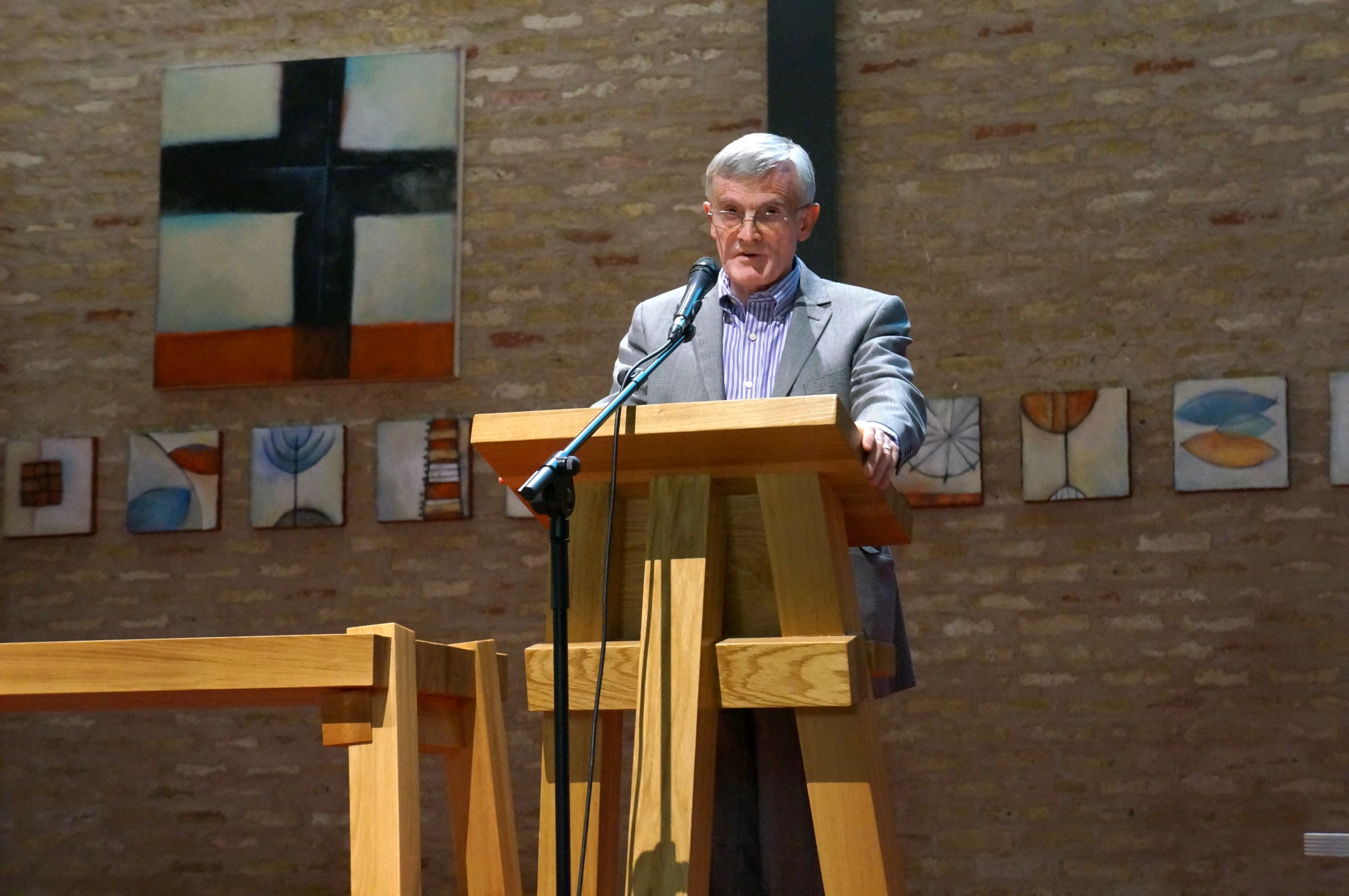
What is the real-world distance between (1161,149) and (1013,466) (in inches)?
50.6

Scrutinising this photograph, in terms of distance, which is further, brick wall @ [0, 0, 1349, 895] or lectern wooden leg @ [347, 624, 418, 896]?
brick wall @ [0, 0, 1349, 895]

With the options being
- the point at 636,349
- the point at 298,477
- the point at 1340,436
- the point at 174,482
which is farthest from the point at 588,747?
the point at 174,482

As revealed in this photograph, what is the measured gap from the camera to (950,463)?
559 cm

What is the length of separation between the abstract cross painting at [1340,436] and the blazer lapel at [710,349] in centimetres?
337

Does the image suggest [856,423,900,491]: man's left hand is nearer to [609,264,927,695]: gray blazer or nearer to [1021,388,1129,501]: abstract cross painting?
[609,264,927,695]: gray blazer

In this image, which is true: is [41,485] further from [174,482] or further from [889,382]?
[889,382]

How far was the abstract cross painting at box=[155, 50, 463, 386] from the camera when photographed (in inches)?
239

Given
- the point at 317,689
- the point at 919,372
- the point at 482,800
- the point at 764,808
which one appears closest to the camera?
the point at 317,689

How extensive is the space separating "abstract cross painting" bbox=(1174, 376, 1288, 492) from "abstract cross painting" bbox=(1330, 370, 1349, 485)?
15cm

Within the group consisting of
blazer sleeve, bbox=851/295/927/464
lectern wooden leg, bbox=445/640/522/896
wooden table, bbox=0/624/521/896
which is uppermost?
blazer sleeve, bbox=851/295/927/464

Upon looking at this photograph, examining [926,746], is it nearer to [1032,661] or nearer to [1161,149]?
[1032,661]

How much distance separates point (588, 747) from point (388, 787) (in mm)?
292

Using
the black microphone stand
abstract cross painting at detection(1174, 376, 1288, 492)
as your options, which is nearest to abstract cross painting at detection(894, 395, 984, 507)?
abstract cross painting at detection(1174, 376, 1288, 492)

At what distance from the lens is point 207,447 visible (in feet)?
20.1
